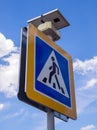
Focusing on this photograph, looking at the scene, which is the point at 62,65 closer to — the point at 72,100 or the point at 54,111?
the point at 72,100

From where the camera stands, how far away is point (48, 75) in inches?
121

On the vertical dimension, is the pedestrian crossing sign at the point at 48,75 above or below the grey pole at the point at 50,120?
above

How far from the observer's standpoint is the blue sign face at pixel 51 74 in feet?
9.77

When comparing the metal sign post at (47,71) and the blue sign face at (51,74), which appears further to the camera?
the blue sign face at (51,74)

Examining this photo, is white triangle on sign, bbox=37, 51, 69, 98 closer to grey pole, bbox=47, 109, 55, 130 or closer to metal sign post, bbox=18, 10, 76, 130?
metal sign post, bbox=18, 10, 76, 130

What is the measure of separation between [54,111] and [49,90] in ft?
0.56

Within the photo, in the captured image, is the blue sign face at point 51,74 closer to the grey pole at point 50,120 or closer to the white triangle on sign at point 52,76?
the white triangle on sign at point 52,76

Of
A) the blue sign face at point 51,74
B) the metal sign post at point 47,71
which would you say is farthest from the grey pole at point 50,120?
the blue sign face at point 51,74

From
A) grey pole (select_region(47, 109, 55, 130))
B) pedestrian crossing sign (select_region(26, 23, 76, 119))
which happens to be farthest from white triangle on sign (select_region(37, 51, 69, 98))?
grey pole (select_region(47, 109, 55, 130))

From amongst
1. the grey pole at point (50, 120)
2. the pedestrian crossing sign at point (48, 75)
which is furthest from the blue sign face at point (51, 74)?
the grey pole at point (50, 120)

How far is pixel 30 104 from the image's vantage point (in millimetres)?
2809

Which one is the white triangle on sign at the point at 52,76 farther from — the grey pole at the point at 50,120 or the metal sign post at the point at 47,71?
the grey pole at the point at 50,120

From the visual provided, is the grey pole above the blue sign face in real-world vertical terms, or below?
below

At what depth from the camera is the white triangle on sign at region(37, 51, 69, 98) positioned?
9.91ft
